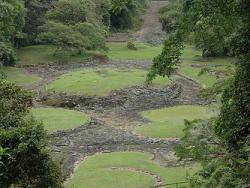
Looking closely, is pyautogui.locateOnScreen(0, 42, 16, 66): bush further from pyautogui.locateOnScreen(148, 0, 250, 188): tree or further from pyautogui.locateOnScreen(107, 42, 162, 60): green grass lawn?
pyautogui.locateOnScreen(148, 0, 250, 188): tree

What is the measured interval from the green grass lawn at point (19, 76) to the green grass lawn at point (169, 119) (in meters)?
12.0

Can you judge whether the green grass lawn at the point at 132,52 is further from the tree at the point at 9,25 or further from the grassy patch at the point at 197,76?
the tree at the point at 9,25

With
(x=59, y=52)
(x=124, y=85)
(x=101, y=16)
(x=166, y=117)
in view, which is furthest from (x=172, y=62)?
(x=101, y=16)

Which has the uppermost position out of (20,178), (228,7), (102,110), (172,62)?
(228,7)

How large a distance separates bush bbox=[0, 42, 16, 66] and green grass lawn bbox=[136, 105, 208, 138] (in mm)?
14226

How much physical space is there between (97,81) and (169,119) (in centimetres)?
868

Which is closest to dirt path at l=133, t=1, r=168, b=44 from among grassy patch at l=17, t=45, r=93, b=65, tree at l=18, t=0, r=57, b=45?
grassy patch at l=17, t=45, r=93, b=65

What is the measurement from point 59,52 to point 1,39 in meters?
7.80

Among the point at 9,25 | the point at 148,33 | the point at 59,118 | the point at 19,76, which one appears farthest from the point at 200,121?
the point at 148,33

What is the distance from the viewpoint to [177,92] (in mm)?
36438

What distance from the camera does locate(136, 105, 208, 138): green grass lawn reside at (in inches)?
1088

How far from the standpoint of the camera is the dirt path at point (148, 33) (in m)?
60.1

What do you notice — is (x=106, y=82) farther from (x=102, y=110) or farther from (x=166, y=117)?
(x=166, y=117)

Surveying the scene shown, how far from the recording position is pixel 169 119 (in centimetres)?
3069
